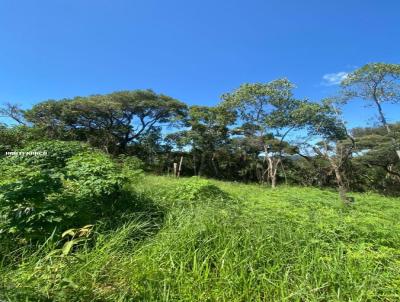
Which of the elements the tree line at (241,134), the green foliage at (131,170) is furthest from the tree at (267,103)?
the green foliage at (131,170)

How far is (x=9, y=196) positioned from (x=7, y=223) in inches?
10.2

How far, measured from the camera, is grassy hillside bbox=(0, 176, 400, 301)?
2.26 meters

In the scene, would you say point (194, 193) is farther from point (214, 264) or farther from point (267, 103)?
point (267, 103)

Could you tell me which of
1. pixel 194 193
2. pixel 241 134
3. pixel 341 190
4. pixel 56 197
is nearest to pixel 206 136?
pixel 241 134

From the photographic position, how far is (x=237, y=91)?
53.0 ft

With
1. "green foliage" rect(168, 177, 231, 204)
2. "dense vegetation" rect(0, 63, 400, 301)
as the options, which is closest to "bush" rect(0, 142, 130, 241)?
"dense vegetation" rect(0, 63, 400, 301)

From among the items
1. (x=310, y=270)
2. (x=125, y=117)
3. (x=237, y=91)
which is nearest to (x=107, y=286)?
(x=310, y=270)

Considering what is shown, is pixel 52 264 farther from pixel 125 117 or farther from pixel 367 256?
pixel 125 117

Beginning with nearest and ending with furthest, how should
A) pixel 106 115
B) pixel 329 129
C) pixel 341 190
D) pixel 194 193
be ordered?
1. pixel 194 193
2. pixel 341 190
3. pixel 329 129
4. pixel 106 115

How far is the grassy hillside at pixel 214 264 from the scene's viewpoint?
226 centimetres

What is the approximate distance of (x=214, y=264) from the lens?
2.83 metres

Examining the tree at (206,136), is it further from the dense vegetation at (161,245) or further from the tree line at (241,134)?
the dense vegetation at (161,245)

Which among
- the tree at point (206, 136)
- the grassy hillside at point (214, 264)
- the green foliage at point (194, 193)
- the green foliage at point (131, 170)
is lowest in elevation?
the grassy hillside at point (214, 264)

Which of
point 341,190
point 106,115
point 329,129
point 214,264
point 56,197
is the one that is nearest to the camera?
point 214,264
